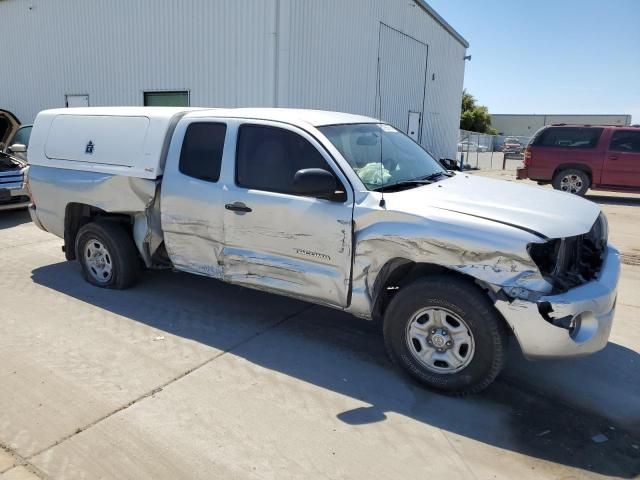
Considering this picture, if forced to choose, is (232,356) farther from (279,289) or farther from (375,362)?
(375,362)

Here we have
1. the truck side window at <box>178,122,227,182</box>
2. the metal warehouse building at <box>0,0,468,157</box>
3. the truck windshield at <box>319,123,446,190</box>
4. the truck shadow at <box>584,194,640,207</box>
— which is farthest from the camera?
the truck shadow at <box>584,194,640,207</box>

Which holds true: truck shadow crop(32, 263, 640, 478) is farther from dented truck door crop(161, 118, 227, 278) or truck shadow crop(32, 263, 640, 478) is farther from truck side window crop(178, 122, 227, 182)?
truck side window crop(178, 122, 227, 182)

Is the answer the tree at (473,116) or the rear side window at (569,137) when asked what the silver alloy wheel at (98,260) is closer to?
the rear side window at (569,137)

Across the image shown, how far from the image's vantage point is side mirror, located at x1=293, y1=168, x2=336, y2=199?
3.69m

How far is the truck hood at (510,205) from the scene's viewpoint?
10.8 feet

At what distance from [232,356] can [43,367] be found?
1.36 metres

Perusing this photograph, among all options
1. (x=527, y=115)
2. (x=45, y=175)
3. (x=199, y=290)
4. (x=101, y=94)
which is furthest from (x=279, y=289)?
(x=527, y=115)

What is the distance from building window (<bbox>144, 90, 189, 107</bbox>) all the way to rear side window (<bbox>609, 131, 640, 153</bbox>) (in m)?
10.9

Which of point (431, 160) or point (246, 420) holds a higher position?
point (431, 160)

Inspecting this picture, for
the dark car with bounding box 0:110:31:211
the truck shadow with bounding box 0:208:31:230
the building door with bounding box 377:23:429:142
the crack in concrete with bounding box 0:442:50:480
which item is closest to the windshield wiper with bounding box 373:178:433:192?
the crack in concrete with bounding box 0:442:50:480

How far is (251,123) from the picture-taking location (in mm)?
4367

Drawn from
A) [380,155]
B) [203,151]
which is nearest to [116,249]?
[203,151]

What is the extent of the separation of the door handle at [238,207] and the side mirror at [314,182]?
2.03 feet

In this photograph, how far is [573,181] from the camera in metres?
13.2
